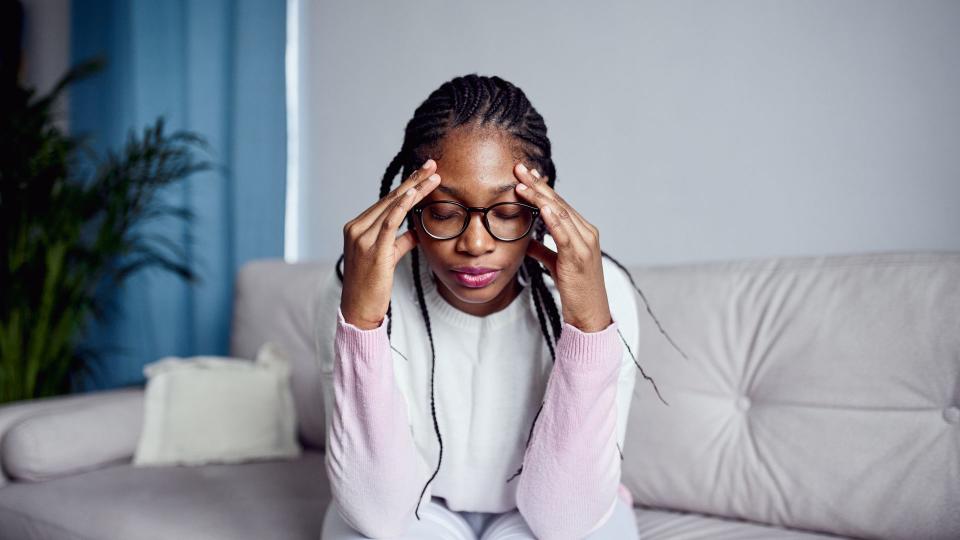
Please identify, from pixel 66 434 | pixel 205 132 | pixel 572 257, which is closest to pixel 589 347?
pixel 572 257

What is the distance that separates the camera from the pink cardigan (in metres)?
0.98

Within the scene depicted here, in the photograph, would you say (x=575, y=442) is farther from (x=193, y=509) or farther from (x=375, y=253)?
(x=193, y=509)

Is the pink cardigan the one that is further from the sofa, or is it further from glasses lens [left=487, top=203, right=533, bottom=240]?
the sofa

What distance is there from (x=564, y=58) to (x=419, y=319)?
1120mm

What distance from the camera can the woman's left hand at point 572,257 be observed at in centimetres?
96

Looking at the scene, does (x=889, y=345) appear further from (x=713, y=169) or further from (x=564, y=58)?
(x=564, y=58)

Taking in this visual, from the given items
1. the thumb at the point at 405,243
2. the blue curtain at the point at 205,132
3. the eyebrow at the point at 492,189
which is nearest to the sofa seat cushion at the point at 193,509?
the thumb at the point at 405,243

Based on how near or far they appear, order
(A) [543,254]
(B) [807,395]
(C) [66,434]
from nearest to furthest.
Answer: (A) [543,254] → (B) [807,395] → (C) [66,434]

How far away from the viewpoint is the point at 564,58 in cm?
198

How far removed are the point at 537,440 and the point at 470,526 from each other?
259 millimetres

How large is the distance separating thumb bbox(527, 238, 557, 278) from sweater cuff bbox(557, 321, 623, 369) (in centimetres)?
10

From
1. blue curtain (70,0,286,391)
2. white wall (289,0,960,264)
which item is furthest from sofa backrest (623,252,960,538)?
blue curtain (70,0,286,391)

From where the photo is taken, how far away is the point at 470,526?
1176mm

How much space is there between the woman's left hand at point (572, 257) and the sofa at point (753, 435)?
355 millimetres
